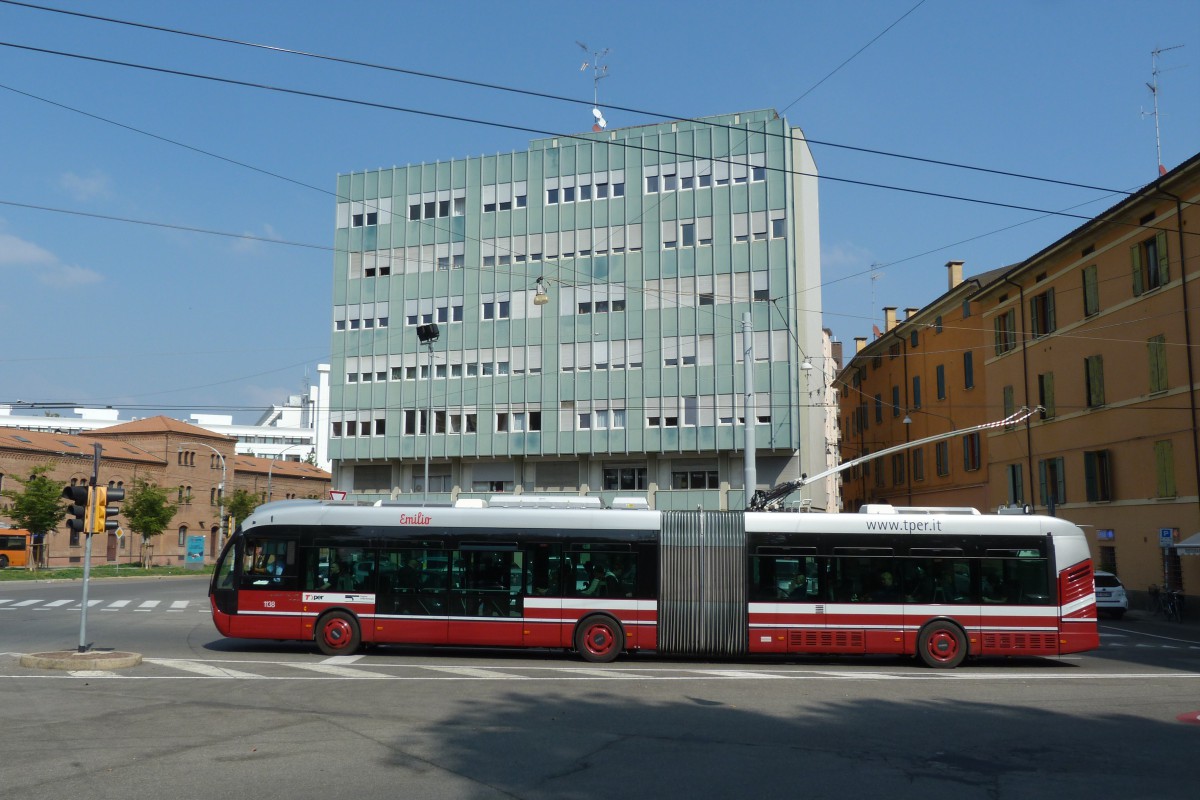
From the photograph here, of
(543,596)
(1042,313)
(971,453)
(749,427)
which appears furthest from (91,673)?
(971,453)

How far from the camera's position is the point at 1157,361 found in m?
32.9

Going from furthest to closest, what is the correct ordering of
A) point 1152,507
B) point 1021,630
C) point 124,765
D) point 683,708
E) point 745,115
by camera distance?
point 745,115
point 1152,507
point 1021,630
point 683,708
point 124,765

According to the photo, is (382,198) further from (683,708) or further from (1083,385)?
(683,708)

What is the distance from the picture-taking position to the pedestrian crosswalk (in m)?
30.2

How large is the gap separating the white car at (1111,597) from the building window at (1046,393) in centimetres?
893

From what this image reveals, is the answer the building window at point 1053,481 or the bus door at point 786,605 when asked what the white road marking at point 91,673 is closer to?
the bus door at point 786,605

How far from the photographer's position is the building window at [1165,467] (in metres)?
32.4

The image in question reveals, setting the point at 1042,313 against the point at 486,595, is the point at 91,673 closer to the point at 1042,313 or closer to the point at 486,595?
the point at 486,595

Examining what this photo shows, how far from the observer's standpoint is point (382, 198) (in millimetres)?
55594

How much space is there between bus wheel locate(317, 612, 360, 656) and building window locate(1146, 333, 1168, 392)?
26.6 meters

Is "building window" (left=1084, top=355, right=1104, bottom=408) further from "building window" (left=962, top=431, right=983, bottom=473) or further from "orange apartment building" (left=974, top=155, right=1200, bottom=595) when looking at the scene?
"building window" (left=962, top=431, right=983, bottom=473)

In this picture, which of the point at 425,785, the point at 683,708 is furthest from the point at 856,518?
the point at 425,785

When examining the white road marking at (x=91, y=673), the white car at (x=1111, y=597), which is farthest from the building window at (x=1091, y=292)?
the white road marking at (x=91, y=673)

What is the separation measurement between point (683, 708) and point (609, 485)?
37.7 meters
